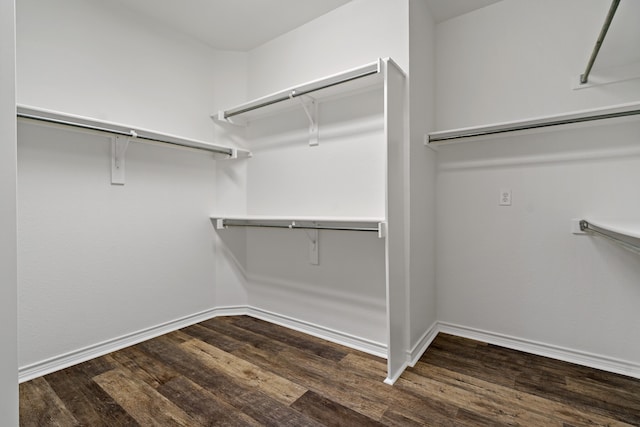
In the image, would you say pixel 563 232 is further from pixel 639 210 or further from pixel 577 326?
pixel 577 326

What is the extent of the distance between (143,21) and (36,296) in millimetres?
2030

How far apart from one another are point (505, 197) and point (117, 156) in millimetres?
2737

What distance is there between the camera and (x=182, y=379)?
5.84 ft

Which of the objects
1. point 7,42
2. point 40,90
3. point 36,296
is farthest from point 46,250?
point 7,42

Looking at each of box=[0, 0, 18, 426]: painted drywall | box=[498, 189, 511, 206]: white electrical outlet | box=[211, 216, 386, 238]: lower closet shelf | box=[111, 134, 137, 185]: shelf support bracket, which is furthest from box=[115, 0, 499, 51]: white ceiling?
box=[0, 0, 18, 426]: painted drywall

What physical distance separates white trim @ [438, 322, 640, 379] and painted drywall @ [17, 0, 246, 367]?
6.79 ft

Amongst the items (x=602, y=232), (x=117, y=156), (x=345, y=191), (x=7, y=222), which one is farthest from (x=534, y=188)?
(x=117, y=156)

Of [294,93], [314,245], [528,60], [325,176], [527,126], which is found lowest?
[314,245]

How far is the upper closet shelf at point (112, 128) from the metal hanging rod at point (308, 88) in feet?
1.05

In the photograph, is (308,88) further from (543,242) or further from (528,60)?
(543,242)

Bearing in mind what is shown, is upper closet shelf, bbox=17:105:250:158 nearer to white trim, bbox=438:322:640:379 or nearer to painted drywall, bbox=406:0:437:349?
painted drywall, bbox=406:0:437:349

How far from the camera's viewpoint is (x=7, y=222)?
69 cm

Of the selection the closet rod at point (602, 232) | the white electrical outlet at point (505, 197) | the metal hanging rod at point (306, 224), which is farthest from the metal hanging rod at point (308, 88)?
the closet rod at point (602, 232)

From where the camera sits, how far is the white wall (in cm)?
181
